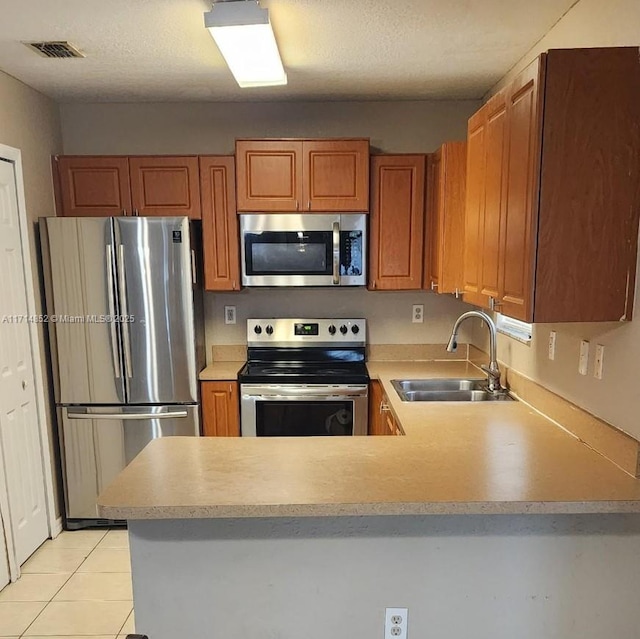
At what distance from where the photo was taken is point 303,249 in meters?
2.99

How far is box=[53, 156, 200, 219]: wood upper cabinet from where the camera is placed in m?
2.96

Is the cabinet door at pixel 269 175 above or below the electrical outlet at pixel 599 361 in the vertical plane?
above

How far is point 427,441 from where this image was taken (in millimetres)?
1832

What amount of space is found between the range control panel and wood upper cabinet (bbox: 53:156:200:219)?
85 centimetres

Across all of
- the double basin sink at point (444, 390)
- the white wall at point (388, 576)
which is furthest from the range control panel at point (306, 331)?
the white wall at point (388, 576)

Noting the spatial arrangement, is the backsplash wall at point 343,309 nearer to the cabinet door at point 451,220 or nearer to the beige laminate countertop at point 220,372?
the beige laminate countertop at point 220,372

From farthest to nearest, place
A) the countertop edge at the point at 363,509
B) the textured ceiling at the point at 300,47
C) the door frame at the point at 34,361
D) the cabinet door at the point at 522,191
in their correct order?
1. the door frame at the point at 34,361
2. the textured ceiling at the point at 300,47
3. the cabinet door at the point at 522,191
4. the countertop edge at the point at 363,509

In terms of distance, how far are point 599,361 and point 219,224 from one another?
219 cm

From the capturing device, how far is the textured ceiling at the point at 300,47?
74.9 inches

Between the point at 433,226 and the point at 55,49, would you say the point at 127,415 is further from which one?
the point at 433,226

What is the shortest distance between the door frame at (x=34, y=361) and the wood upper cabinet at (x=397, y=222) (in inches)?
77.8

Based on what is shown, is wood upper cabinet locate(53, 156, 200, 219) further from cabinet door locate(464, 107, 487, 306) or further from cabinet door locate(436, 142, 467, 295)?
cabinet door locate(464, 107, 487, 306)

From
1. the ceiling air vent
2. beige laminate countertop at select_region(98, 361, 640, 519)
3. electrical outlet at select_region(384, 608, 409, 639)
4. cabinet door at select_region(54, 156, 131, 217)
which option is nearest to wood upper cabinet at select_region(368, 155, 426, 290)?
beige laminate countertop at select_region(98, 361, 640, 519)

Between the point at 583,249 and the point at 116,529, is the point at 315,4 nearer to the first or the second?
the point at 583,249
